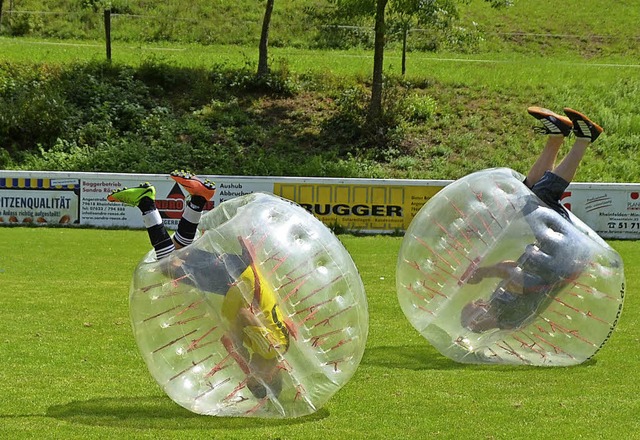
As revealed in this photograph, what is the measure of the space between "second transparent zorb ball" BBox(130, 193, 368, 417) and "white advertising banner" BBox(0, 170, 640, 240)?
1311 centimetres

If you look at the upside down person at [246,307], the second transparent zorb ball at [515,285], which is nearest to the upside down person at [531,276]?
the second transparent zorb ball at [515,285]

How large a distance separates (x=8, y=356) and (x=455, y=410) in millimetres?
3829

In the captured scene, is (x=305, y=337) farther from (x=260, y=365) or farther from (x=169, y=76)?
(x=169, y=76)

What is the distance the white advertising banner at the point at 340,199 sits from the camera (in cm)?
1972

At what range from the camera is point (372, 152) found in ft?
86.0

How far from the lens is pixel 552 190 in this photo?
8.43 metres

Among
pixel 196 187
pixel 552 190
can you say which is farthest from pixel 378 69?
pixel 196 187

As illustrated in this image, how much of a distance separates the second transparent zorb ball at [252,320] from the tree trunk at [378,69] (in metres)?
20.8

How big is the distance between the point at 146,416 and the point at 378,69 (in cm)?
2131

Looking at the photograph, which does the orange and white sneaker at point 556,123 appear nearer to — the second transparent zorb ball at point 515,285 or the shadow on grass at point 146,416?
the second transparent zorb ball at point 515,285

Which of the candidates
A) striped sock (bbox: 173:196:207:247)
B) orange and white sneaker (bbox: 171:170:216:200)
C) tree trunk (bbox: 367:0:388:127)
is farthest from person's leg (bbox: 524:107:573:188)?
tree trunk (bbox: 367:0:388:127)

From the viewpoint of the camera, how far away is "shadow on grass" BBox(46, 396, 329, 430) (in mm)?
6387

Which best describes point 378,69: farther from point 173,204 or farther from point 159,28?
point 159,28

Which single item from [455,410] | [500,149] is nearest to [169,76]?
[500,149]
